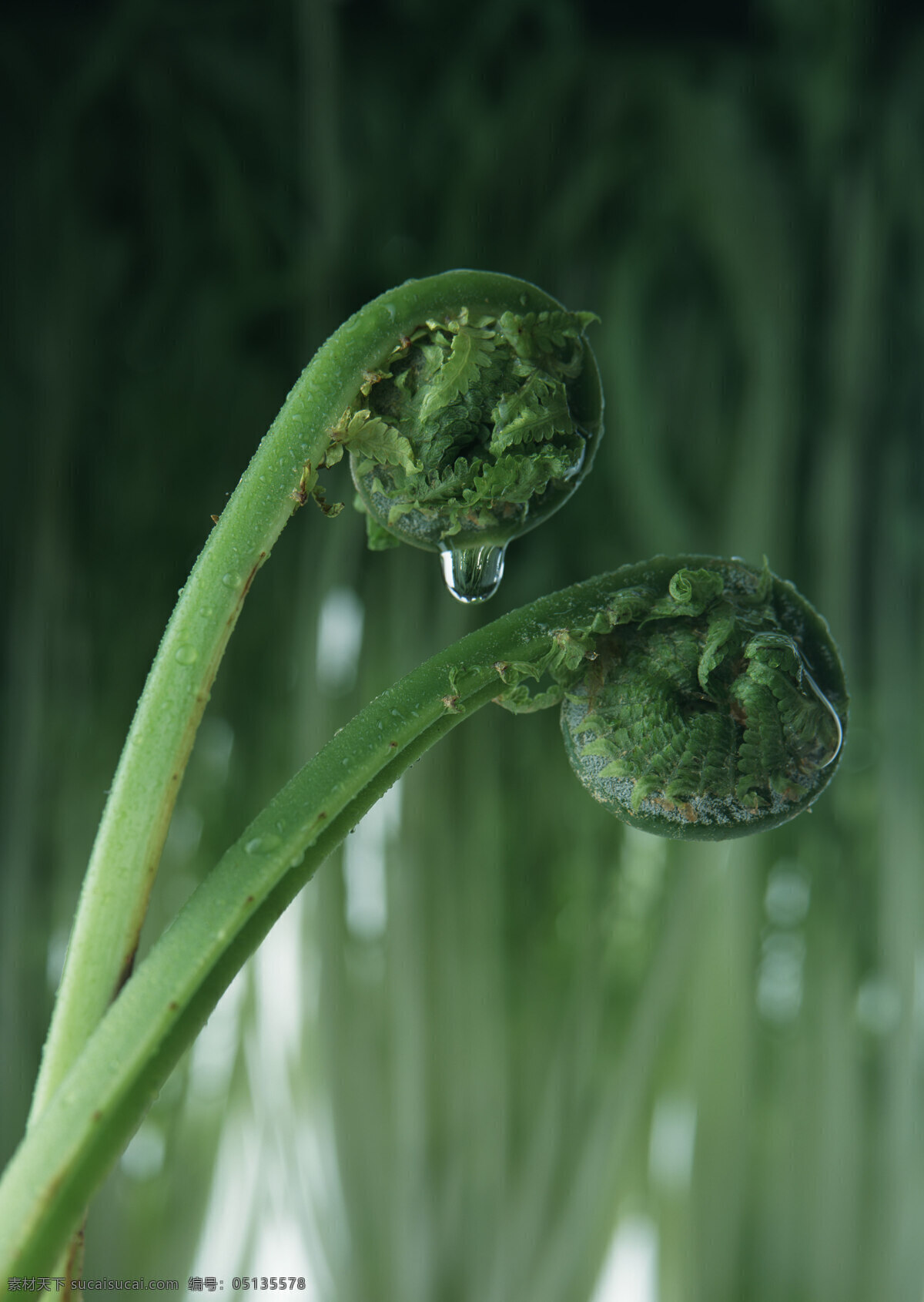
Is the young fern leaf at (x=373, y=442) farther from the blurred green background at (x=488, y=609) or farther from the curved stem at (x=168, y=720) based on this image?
the blurred green background at (x=488, y=609)

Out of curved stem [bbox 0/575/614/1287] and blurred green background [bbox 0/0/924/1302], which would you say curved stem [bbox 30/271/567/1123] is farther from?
blurred green background [bbox 0/0/924/1302]

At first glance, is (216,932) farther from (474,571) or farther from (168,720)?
(474,571)

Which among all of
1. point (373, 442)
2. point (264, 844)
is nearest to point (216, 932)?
point (264, 844)

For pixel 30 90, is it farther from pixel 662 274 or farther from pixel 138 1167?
pixel 138 1167

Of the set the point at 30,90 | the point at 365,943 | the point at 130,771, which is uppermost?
the point at 30,90

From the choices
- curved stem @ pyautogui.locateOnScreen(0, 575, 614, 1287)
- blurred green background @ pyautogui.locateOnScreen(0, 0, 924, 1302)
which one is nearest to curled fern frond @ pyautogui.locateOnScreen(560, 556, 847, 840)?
curved stem @ pyautogui.locateOnScreen(0, 575, 614, 1287)

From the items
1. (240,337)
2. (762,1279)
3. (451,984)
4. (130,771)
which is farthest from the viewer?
(240,337)

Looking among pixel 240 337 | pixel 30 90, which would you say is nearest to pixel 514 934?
pixel 240 337
